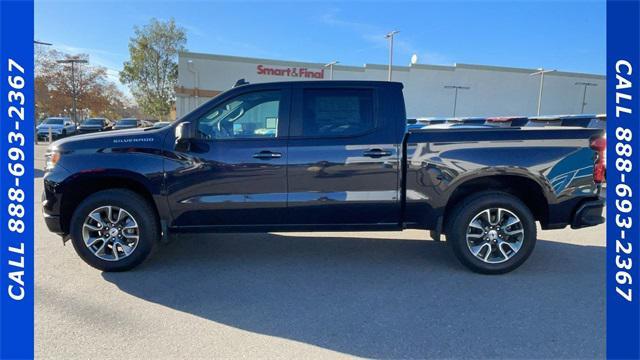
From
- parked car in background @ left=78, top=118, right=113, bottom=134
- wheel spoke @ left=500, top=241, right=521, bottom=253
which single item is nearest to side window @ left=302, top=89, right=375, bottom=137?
wheel spoke @ left=500, top=241, right=521, bottom=253

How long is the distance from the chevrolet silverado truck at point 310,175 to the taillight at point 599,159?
0.01 meters

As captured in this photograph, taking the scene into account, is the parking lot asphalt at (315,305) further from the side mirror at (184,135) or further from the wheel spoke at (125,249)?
the side mirror at (184,135)

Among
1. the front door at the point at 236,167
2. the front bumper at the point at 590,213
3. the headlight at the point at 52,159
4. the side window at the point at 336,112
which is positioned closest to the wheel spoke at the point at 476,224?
the front bumper at the point at 590,213

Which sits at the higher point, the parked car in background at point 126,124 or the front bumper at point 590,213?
the parked car in background at point 126,124

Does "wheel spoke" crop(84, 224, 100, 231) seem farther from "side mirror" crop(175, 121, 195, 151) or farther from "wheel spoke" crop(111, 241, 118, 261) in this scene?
"side mirror" crop(175, 121, 195, 151)

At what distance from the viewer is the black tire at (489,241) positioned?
13.0 feet

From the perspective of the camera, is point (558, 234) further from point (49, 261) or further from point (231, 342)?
point (49, 261)

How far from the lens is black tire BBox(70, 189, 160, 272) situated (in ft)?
12.6

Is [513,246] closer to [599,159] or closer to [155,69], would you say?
[599,159]

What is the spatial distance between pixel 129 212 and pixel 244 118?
153 cm

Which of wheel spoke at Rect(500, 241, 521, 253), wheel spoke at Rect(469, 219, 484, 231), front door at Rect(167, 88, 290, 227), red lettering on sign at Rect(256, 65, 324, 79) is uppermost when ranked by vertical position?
red lettering on sign at Rect(256, 65, 324, 79)

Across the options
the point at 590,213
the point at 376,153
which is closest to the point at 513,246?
the point at 590,213

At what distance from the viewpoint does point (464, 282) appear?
3.80 meters

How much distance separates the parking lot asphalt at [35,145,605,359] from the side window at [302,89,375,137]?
4.98 ft
